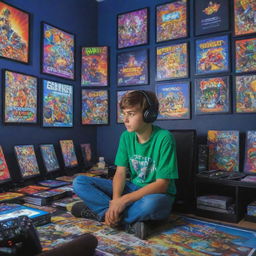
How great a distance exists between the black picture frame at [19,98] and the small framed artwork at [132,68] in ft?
3.10

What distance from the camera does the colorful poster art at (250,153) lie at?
2.20 metres

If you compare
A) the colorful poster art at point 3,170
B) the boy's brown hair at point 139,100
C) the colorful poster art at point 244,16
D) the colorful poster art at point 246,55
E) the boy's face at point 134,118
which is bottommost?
the colorful poster art at point 3,170

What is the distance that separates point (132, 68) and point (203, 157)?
1264mm

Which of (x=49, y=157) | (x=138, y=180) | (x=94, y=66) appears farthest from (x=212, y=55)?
(x=49, y=157)

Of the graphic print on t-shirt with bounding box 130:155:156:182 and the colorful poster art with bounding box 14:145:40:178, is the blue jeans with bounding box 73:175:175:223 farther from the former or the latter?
the colorful poster art with bounding box 14:145:40:178

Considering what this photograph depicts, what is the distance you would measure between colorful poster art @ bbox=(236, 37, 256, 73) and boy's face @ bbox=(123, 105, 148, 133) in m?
1.19

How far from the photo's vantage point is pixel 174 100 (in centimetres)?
267

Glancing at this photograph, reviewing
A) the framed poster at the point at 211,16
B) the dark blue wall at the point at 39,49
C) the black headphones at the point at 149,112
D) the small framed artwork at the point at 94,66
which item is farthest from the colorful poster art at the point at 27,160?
the framed poster at the point at 211,16

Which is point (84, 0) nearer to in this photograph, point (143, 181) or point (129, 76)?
point (129, 76)

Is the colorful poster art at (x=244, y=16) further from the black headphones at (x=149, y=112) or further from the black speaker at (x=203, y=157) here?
the black headphones at (x=149, y=112)

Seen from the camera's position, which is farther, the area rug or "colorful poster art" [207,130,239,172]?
"colorful poster art" [207,130,239,172]

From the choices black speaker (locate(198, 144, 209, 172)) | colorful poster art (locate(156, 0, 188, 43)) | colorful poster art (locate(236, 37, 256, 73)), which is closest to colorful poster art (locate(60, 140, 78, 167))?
black speaker (locate(198, 144, 209, 172))

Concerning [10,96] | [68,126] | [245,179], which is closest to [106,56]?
[68,126]

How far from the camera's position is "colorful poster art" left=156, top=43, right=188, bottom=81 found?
264 centimetres
